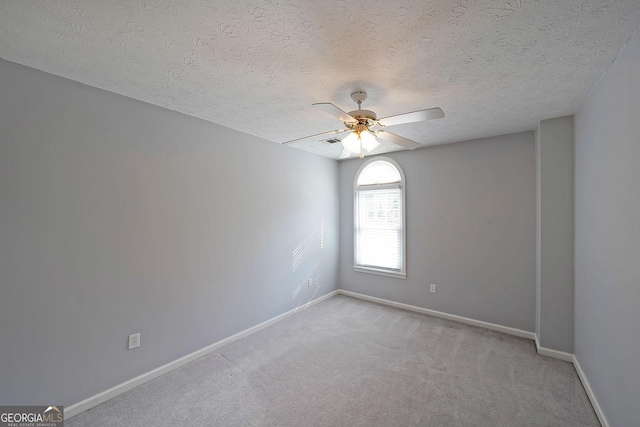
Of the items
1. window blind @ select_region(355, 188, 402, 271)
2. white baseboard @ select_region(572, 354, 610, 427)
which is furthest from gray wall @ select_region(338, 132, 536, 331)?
white baseboard @ select_region(572, 354, 610, 427)

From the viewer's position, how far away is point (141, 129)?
7.85 ft

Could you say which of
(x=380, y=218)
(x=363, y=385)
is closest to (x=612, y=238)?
(x=363, y=385)

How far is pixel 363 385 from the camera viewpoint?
2.32m

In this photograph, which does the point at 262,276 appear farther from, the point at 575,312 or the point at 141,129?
the point at 575,312

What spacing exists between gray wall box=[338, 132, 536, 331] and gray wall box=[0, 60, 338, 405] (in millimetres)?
2234

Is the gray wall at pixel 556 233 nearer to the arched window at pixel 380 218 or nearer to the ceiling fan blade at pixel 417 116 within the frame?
the arched window at pixel 380 218

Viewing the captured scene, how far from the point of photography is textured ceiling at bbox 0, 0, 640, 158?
51.9 inches

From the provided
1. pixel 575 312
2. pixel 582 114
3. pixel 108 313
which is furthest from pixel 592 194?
pixel 108 313

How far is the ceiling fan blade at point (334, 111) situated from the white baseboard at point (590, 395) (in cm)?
275

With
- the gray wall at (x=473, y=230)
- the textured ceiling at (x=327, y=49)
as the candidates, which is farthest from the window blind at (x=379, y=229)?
the textured ceiling at (x=327, y=49)

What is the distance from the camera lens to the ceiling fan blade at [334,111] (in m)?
1.74

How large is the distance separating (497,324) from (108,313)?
4.21 meters

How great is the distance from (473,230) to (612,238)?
1815mm

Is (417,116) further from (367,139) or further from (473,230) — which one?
(473,230)
